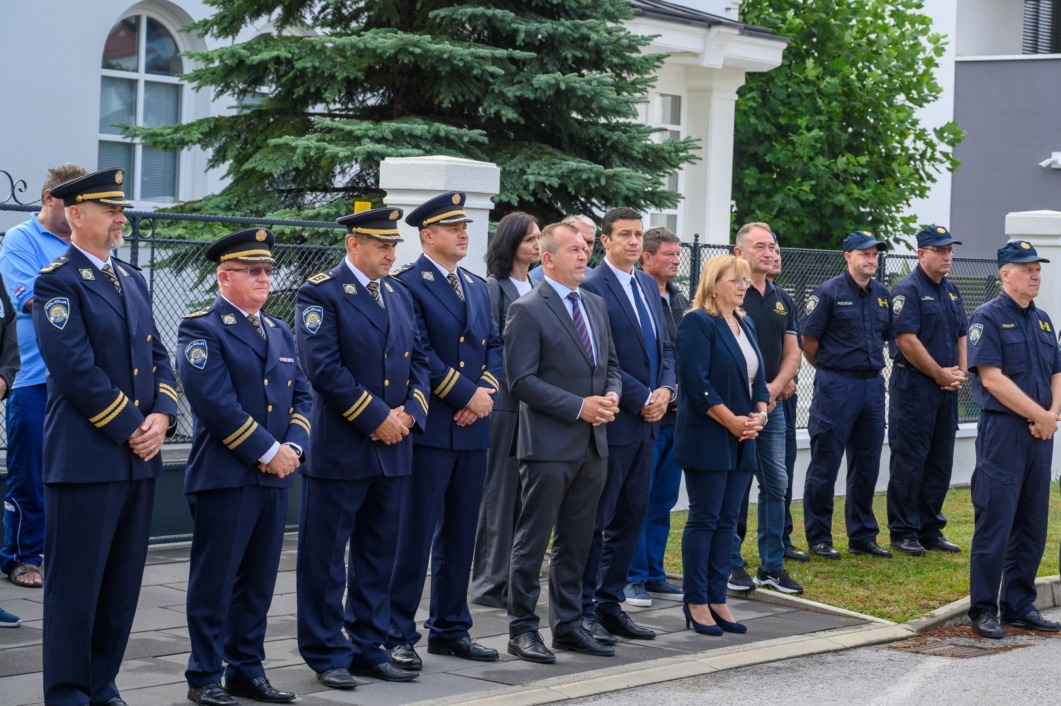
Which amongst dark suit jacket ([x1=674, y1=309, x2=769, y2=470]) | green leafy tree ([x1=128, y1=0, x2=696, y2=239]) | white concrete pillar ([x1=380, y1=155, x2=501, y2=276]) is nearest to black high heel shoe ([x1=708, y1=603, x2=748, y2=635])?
dark suit jacket ([x1=674, y1=309, x2=769, y2=470])

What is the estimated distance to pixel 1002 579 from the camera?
9.44 metres

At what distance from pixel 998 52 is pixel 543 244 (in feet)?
A: 80.7

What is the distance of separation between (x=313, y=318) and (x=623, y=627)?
2575mm

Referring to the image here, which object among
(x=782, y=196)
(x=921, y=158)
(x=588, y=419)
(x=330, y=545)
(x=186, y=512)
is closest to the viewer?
(x=330, y=545)

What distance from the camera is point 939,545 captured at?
11625mm

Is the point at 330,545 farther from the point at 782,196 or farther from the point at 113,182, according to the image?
the point at 782,196

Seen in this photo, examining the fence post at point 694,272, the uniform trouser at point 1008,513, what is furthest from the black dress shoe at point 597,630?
the fence post at point 694,272

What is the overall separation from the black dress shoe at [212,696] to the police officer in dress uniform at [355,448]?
0.62 meters

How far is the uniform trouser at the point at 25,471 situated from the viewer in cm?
873

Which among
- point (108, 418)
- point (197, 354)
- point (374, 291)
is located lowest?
point (108, 418)

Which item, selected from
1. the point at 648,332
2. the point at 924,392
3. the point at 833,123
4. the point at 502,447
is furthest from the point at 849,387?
the point at 833,123

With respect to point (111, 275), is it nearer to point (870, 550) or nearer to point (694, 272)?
point (870, 550)

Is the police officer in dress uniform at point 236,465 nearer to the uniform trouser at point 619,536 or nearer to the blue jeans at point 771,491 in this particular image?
the uniform trouser at point 619,536

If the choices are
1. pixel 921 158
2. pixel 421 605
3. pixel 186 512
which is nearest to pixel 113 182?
pixel 421 605
